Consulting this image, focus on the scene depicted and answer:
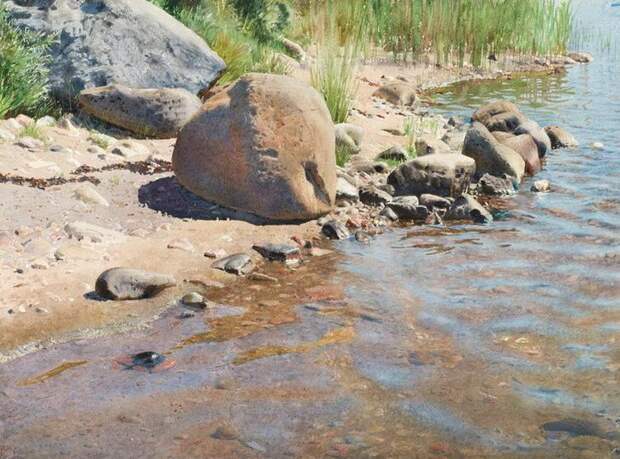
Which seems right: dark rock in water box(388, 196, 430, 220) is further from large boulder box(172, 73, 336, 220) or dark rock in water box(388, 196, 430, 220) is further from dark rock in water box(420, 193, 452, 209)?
large boulder box(172, 73, 336, 220)

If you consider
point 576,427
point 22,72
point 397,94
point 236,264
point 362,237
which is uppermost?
point 22,72

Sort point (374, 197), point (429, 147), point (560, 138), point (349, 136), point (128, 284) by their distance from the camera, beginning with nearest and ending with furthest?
point (128, 284) < point (374, 197) < point (349, 136) < point (429, 147) < point (560, 138)

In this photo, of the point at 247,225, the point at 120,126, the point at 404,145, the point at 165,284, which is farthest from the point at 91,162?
the point at 404,145

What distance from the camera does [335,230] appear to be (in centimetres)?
746

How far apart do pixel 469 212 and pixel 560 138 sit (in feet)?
13.9

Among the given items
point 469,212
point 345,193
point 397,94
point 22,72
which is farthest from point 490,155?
point 397,94

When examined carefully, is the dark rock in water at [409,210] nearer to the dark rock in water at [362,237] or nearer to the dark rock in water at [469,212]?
the dark rock in water at [469,212]

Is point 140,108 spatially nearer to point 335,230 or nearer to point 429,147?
point 335,230

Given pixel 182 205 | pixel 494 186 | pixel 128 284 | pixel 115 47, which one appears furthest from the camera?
pixel 115 47

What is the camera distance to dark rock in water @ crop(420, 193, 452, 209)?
8.57 metres

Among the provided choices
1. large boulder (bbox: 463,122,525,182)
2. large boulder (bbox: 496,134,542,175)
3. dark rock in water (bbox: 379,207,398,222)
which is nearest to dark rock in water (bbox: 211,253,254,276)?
dark rock in water (bbox: 379,207,398,222)

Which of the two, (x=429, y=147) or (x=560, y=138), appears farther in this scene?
(x=560, y=138)

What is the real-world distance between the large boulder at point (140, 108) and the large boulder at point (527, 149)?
12.3 feet

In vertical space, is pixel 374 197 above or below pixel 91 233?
below
